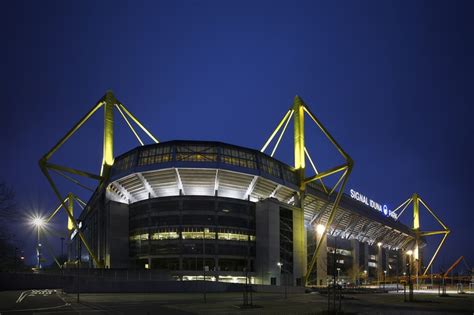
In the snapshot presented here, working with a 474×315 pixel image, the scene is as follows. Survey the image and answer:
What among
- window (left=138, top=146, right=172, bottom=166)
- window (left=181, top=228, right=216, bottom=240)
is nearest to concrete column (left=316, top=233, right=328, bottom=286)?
window (left=181, top=228, right=216, bottom=240)

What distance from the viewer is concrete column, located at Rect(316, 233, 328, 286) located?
109 meters

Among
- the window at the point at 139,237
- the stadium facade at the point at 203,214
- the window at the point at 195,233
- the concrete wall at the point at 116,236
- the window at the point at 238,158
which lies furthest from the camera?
the concrete wall at the point at 116,236

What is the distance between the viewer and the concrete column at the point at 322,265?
10869 centimetres

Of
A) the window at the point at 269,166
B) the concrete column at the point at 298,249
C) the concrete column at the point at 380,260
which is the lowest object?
the concrete column at the point at 380,260

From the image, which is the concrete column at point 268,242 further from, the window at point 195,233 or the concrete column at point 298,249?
the window at point 195,233

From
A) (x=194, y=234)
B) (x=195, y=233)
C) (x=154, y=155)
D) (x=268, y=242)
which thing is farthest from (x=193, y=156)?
(x=268, y=242)

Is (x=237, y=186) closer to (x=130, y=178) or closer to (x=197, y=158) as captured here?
(x=197, y=158)

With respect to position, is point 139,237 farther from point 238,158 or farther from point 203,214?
point 238,158

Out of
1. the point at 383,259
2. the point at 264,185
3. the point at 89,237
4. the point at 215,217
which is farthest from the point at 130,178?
the point at 383,259

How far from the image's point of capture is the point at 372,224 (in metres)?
137

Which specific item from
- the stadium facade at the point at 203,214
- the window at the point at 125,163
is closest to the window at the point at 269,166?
the stadium facade at the point at 203,214

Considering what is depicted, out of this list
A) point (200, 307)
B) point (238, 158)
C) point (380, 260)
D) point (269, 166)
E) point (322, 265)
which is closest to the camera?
point (200, 307)

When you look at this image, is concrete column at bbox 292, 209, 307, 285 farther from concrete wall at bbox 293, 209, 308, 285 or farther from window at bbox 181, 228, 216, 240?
window at bbox 181, 228, 216, 240

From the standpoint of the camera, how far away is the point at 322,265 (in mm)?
111438
